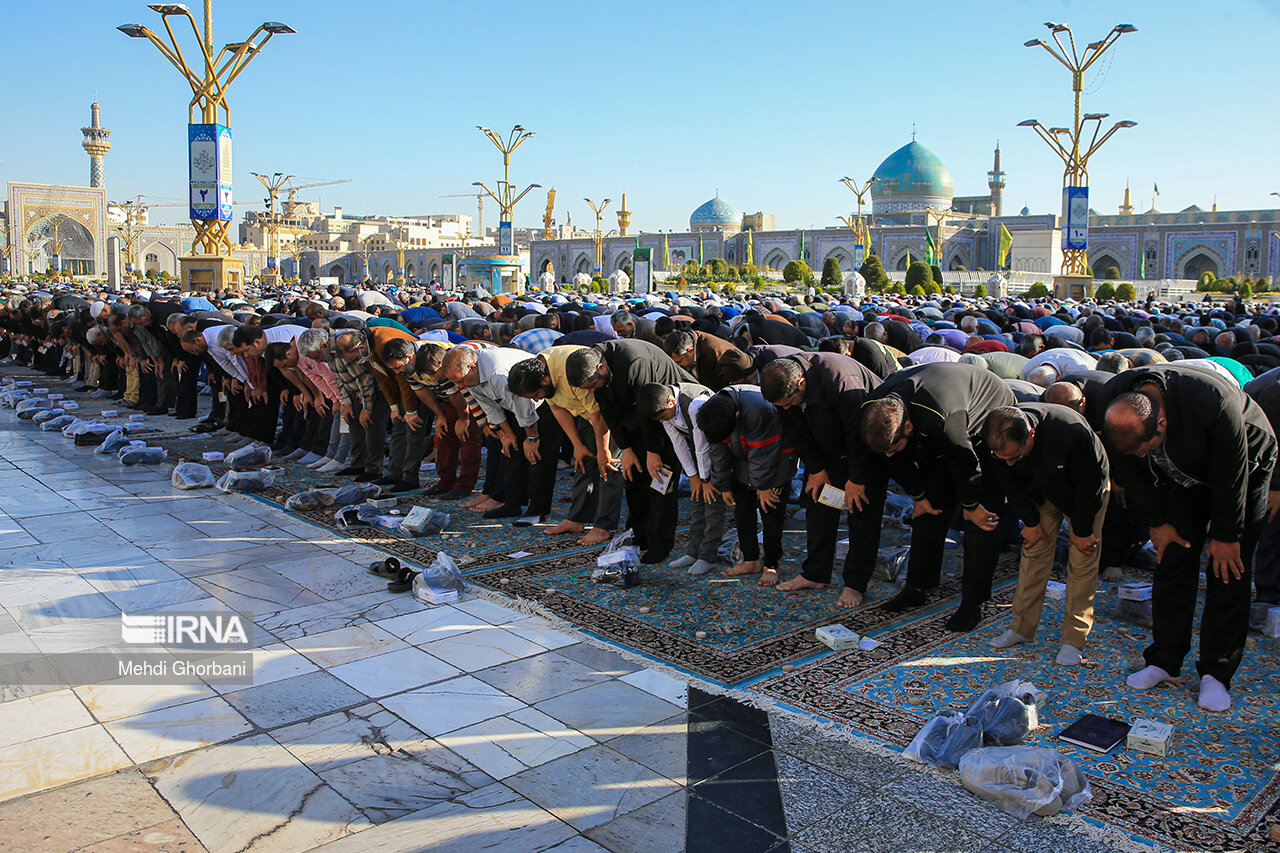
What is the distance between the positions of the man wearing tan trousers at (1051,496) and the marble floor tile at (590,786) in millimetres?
1809

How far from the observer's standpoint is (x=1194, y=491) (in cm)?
374

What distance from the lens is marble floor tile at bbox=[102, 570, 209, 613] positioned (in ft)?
15.8

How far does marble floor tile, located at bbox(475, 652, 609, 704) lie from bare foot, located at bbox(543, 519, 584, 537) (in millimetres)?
2016

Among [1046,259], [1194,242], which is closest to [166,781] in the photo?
[1046,259]

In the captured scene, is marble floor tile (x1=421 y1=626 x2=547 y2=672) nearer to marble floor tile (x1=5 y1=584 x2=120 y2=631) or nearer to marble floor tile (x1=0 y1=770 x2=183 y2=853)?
marble floor tile (x1=0 y1=770 x2=183 y2=853)

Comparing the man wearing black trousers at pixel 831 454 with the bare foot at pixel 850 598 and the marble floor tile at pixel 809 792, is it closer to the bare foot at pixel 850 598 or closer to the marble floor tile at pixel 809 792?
the bare foot at pixel 850 598

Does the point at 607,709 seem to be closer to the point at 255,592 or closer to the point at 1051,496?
the point at 1051,496

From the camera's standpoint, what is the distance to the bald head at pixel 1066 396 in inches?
183

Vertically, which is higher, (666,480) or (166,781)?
(666,480)

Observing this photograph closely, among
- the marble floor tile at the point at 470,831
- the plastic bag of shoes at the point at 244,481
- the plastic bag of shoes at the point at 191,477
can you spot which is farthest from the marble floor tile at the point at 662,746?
the plastic bag of shoes at the point at 191,477

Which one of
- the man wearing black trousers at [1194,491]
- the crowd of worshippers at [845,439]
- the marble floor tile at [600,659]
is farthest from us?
the marble floor tile at [600,659]

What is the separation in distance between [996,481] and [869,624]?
0.87m

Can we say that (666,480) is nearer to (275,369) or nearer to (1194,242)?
(275,369)

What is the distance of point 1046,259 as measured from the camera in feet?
134
